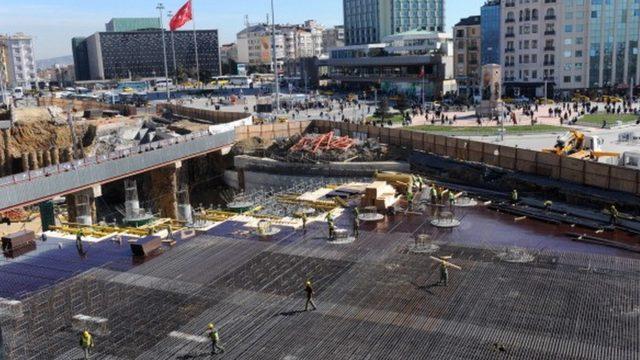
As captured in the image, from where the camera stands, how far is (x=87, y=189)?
127 feet

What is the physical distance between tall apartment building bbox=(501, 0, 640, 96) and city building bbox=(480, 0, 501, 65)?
9.99 feet

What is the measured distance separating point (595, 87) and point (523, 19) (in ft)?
44.8

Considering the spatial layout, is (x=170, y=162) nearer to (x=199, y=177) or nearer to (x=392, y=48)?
(x=199, y=177)

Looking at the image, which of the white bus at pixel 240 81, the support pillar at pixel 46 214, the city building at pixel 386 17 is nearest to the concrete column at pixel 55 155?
the support pillar at pixel 46 214

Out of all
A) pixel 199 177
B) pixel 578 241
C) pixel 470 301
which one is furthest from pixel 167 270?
pixel 199 177

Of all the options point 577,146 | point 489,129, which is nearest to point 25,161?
point 489,129

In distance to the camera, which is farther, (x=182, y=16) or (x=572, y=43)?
(x=572, y=43)

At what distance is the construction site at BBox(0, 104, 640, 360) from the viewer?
1847 cm

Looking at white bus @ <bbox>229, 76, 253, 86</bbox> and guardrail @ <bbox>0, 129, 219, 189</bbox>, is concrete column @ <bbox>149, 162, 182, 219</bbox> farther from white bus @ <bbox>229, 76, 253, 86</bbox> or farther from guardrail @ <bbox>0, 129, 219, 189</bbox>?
white bus @ <bbox>229, 76, 253, 86</bbox>

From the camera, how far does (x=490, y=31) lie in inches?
3639

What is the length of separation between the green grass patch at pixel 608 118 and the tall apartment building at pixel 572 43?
2000 cm

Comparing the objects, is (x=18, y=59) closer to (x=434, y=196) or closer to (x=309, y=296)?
(x=434, y=196)

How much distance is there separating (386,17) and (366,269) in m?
121

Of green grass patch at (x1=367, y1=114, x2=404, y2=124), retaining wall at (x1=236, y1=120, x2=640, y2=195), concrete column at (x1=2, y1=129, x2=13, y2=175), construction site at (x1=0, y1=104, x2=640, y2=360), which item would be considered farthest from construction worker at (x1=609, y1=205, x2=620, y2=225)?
concrete column at (x1=2, y1=129, x2=13, y2=175)
